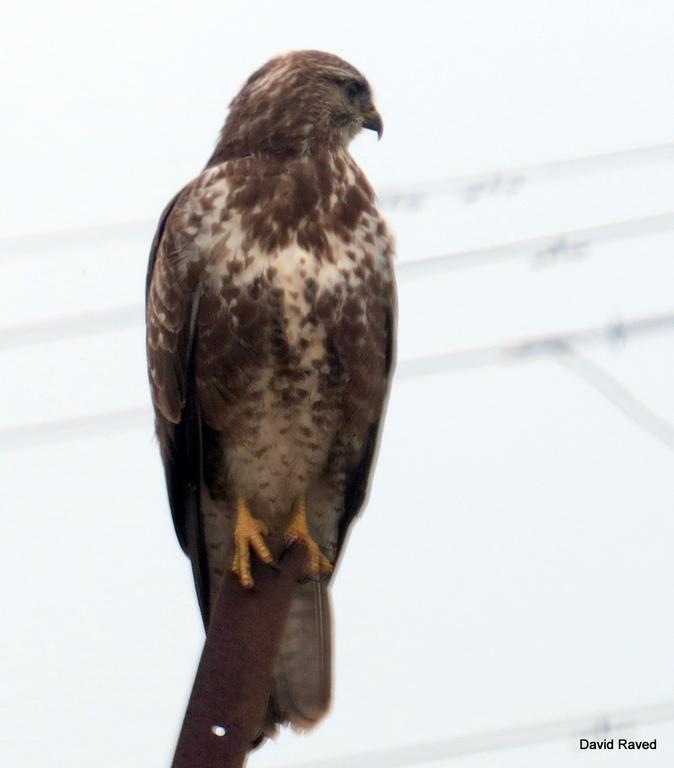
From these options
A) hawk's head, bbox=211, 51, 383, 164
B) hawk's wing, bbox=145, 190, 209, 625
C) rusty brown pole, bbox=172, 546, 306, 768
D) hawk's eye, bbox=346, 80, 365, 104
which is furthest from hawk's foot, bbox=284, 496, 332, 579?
hawk's eye, bbox=346, 80, 365, 104

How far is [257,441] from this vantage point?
5148 millimetres

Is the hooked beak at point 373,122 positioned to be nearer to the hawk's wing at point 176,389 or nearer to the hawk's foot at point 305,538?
the hawk's wing at point 176,389

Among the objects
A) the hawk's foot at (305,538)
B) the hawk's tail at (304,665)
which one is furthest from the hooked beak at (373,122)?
the hawk's tail at (304,665)

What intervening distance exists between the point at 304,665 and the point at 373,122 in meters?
1.62

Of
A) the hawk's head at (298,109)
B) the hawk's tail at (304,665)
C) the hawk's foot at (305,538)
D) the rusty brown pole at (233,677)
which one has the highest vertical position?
the hawk's head at (298,109)

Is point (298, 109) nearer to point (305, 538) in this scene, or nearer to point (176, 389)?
point (176, 389)

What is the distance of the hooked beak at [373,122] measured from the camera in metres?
5.43

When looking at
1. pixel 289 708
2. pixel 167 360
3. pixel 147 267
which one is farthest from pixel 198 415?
pixel 289 708

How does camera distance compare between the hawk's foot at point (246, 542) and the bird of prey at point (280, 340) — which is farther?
the bird of prey at point (280, 340)

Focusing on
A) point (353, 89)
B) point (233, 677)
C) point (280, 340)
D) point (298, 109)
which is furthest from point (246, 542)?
point (353, 89)

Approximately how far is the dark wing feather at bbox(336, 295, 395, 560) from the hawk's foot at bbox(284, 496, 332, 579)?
15cm

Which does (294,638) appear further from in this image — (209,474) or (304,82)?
(304,82)

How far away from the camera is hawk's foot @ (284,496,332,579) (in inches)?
198

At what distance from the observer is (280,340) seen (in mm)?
4941
